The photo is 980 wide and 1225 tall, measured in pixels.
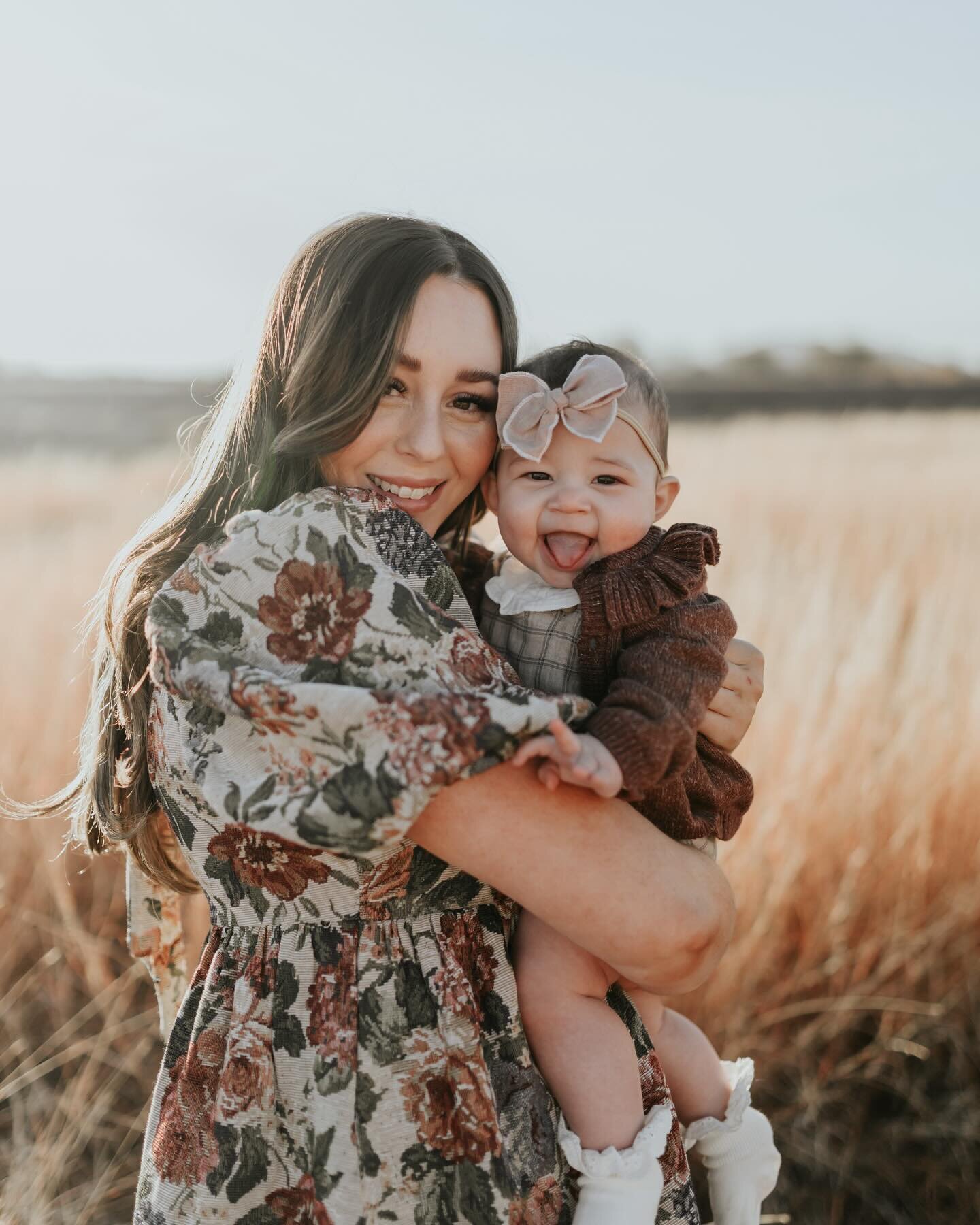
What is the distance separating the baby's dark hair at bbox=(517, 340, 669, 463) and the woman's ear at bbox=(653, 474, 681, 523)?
42 millimetres

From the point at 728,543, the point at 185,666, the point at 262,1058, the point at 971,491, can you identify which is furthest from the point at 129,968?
the point at 971,491

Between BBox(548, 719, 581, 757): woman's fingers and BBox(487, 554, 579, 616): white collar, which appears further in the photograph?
BBox(487, 554, 579, 616): white collar

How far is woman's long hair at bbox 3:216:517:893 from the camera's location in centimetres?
163

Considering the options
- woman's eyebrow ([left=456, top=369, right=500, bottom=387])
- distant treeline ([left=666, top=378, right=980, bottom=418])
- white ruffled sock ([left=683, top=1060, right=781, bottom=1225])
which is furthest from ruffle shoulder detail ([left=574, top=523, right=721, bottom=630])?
distant treeline ([left=666, top=378, right=980, bottom=418])

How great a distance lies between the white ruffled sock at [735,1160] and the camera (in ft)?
5.75

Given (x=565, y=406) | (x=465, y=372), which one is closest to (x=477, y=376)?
(x=465, y=372)

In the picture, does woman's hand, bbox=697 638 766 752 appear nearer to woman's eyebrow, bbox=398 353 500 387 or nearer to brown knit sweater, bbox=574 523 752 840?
brown knit sweater, bbox=574 523 752 840

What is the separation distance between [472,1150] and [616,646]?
2.24 ft

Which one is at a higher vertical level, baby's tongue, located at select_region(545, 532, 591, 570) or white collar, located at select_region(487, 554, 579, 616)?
baby's tongue, located at select_region(545, 532, 591, 570)

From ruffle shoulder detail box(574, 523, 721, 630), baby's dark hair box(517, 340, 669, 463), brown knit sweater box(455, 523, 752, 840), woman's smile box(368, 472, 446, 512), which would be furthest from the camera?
baby's dark hair box(517, 340, 669, 463)

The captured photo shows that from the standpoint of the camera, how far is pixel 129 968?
10.9 ft

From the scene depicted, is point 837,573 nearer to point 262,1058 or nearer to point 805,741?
point 805,741

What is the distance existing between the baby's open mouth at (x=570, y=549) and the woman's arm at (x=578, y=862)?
0.48 m

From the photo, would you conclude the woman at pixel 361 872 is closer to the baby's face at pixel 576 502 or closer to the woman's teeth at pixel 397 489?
the woman's teeth at pixel 397 489
